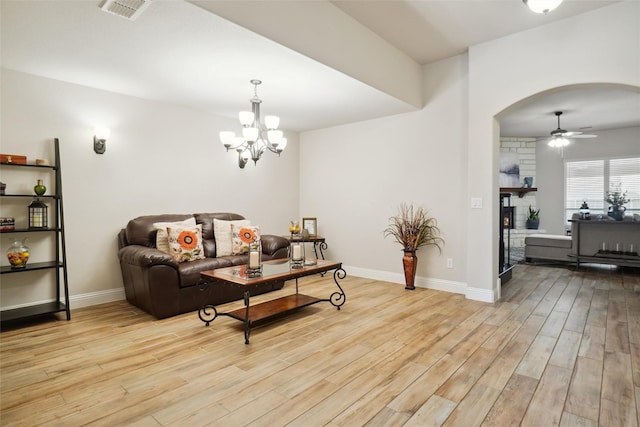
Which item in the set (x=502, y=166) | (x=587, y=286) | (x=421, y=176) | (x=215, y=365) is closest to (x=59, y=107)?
(x=215, y=365)

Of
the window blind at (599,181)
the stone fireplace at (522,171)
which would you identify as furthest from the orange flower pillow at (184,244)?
the window blind at (599,181)

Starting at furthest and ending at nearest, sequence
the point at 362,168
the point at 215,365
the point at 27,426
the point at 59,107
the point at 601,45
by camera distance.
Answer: the point at 362,168, the point at 59,107, the point at 601,45, the point at 215,365, the point at 27,426

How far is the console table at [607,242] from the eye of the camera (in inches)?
222

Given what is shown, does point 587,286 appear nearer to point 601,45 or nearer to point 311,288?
point 601,45

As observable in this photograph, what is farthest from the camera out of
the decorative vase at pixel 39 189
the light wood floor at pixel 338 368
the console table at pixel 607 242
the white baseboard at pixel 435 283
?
the console table at pixel 607 242

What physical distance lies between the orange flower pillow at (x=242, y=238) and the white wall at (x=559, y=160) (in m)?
7.85

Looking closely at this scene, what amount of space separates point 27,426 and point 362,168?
4.66 meters

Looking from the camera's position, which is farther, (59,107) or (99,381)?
(59,107)

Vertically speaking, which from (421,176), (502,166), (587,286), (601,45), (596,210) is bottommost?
(587,286)

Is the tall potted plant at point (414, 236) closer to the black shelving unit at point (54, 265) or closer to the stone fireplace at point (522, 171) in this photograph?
the black shelving unit at point (54, 265)

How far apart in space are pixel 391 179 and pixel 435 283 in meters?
1.62

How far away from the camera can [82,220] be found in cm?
384

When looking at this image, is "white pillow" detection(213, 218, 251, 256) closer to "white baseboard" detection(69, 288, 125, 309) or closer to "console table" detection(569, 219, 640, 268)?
"white baseboard" detection(69, 288, 125, 309)

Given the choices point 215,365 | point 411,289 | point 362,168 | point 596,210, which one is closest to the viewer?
point 215,365
